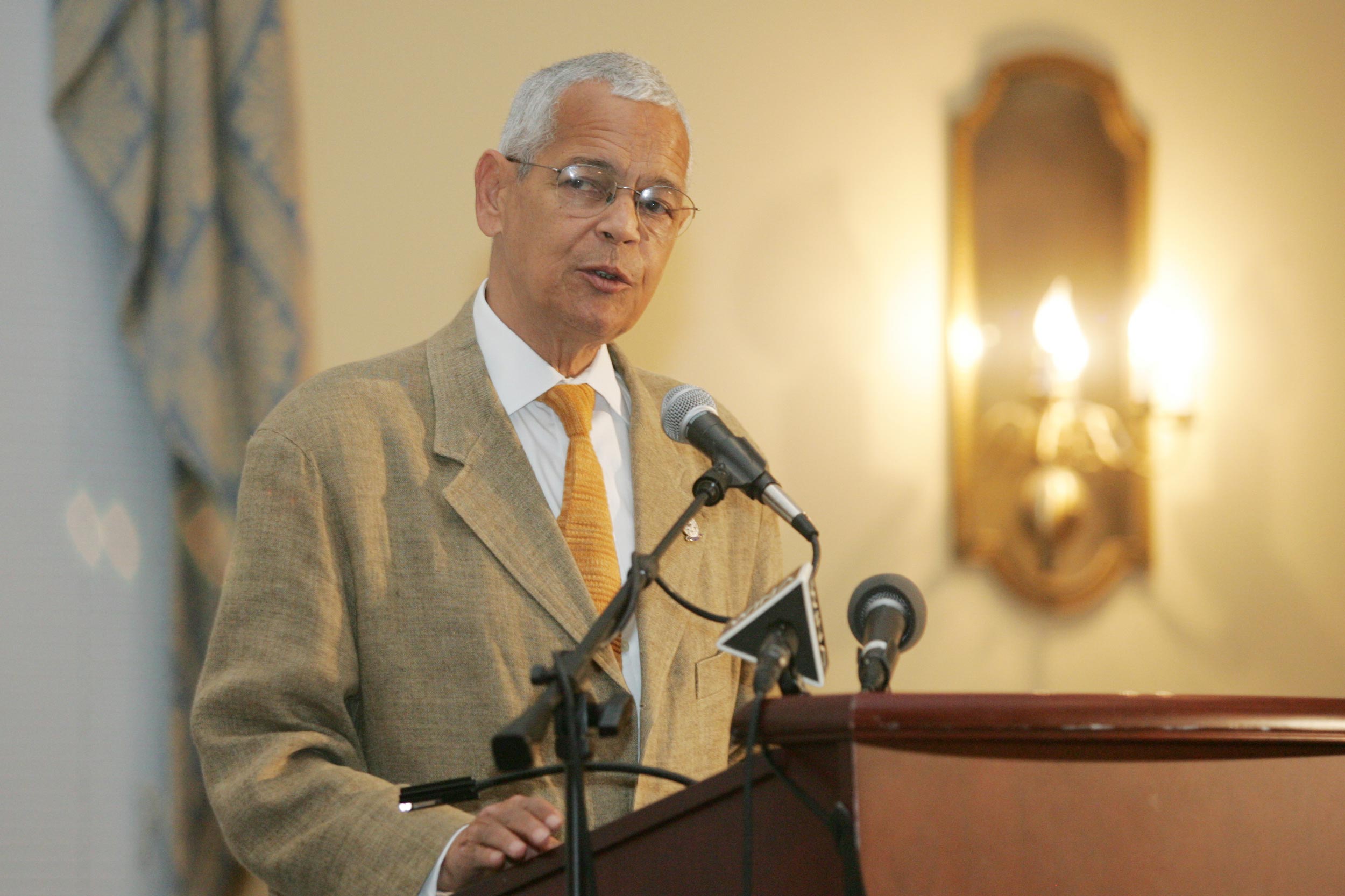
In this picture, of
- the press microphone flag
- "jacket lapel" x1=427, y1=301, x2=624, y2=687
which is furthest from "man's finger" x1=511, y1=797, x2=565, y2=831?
"jacket lapel" x1=427, y1=301, x2=624, y2=687

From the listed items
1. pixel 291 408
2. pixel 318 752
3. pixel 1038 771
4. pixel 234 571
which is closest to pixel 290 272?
pixel 291 408

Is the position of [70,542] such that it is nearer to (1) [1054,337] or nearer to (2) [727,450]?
(2) [727,450]

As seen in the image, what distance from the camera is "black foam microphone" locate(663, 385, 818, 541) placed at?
125 centimetres

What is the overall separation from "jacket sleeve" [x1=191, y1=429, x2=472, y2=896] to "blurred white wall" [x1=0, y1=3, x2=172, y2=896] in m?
1.06

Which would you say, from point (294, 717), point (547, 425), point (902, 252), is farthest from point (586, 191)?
point (902, 252)

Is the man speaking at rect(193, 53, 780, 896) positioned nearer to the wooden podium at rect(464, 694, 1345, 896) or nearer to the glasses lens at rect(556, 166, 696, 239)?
the glasses lens at rect(556, 166, 696, 239)

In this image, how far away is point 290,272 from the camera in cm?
258

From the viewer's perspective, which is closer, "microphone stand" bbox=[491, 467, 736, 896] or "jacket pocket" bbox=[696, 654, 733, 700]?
"microphone stand" bbox=[491, 467, 736, 896]

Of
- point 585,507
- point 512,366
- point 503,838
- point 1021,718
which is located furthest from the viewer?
point 512,366

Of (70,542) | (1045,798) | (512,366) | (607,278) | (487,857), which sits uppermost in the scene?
(607,278)

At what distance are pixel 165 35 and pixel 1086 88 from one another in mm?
2276

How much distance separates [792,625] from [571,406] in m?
0.83

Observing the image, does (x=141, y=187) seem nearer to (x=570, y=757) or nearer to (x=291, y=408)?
(x=291, y=408)

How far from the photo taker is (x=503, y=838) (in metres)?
1.17
